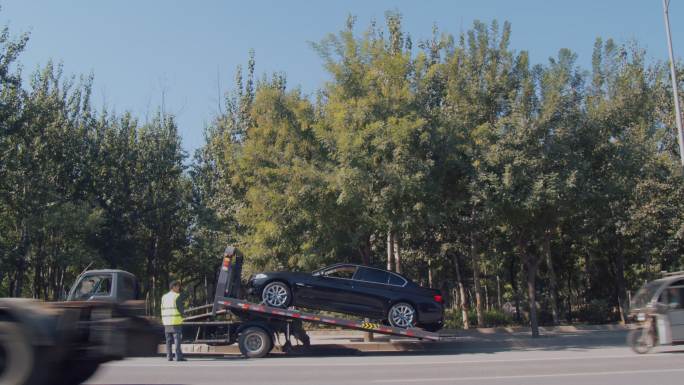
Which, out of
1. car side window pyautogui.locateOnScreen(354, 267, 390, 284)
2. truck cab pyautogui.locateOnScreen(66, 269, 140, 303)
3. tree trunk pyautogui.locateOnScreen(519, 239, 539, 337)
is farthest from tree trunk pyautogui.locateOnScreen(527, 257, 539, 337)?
truck cab pyautogui.locateOnScreen(66, 269, 140, 303)

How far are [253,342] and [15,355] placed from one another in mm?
8886

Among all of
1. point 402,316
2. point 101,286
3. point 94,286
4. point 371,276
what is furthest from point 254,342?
point 94,286

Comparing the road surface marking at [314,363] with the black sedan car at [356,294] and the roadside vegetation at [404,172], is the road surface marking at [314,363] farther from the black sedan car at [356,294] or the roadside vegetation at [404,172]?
the roadside vegetation at [404,172]

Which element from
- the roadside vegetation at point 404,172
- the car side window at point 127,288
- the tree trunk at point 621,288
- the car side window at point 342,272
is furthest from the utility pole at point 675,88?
the car side window at point 127,288

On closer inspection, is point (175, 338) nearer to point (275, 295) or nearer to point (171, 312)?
point (171, 312)

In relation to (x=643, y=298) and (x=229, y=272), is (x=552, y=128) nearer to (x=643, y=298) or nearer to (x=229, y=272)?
(x=643, y=298)

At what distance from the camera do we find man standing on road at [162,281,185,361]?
14281mm

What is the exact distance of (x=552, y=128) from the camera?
19.0 metres

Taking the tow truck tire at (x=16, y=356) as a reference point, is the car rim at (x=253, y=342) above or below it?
below

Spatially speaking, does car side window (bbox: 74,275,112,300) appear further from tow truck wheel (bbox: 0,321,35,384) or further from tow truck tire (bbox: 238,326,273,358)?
tow truck wheel (bbox: 0,321,35,384)

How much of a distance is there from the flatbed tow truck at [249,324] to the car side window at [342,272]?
123cm

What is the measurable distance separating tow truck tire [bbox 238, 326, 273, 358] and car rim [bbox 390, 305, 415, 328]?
3.16 m

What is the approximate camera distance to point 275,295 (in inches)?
626

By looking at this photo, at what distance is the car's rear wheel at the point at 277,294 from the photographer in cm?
1585
